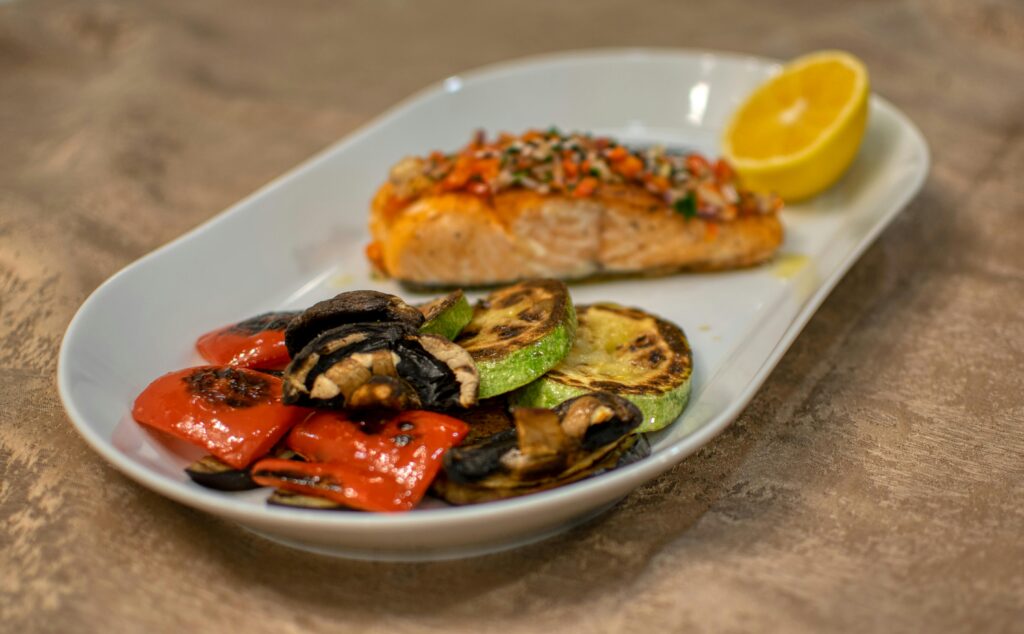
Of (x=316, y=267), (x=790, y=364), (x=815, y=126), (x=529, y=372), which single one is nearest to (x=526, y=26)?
(x=815, y=126)

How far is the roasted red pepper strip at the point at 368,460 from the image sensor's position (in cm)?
195

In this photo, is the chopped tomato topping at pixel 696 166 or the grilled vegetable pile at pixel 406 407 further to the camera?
the chopped tomato topping at pixel 696 166

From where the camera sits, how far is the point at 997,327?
297 centimetres

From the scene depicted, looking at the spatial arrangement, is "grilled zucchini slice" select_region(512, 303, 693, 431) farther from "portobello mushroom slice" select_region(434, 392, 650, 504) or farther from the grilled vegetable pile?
"portobello mushroom slice" select_region(434, 392, 650, 504)

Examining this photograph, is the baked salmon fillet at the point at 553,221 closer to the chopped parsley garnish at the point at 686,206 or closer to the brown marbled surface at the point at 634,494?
the chopped parsley garnish at the point at 686,206

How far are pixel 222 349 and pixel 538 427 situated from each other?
1.04 m

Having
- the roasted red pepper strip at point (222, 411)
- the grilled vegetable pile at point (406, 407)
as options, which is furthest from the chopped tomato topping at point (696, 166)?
the roasted red pepper strip at point (222, 411)

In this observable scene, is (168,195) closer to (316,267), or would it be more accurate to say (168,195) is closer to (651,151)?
(316,267)

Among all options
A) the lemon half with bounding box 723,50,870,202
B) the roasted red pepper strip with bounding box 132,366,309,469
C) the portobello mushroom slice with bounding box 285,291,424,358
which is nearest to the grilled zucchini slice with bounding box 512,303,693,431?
the portobello mushroom slice with bounding box 285,291,424,358

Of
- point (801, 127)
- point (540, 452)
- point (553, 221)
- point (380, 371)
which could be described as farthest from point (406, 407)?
point (801, 127)

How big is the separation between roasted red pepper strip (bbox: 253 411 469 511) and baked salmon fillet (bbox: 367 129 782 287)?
1.22 meters

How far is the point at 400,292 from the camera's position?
3248 millimetres

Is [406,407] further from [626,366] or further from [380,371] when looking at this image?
[626,366]

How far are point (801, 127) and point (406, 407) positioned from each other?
7.67 feet
